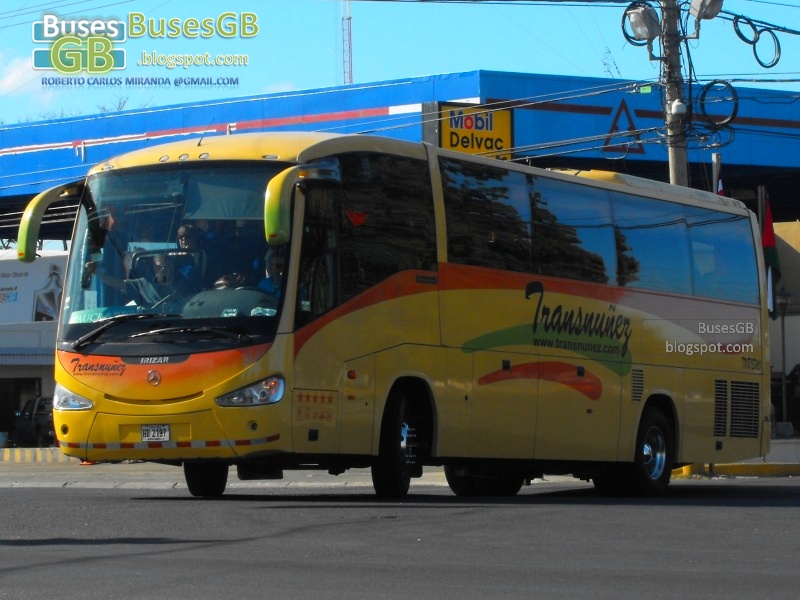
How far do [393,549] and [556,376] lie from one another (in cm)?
675

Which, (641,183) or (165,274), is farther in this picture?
(641,183)

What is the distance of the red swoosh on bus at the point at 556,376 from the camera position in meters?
15.0

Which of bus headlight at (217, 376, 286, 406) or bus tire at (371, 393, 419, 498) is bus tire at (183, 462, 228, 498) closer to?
bus tire at (371, 393, 419, 498)

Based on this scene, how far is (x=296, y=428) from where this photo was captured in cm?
1250

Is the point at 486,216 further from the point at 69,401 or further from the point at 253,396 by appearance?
the point at 69,401

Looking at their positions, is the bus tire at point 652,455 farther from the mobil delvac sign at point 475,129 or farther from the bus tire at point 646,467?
the mobil delvac sign at point 475,129

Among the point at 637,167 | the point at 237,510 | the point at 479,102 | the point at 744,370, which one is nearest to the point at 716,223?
the point at 744,370

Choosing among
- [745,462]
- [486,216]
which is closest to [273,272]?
[486,216]

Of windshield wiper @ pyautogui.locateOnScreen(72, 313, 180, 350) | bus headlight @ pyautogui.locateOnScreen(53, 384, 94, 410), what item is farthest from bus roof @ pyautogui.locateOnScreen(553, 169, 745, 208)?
bus headlight @ pyautogui.locateOnScreen(53, 384, 94, 410)

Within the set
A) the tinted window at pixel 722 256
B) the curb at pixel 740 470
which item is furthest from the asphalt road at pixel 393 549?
the curb at pixel 740 470

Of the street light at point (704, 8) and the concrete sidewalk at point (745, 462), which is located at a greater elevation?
the street light at point (704, 8)

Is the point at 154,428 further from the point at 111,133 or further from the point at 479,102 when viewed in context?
the point at 111,133

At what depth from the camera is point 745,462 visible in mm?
24078

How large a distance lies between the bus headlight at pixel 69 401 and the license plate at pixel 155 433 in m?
0.63
